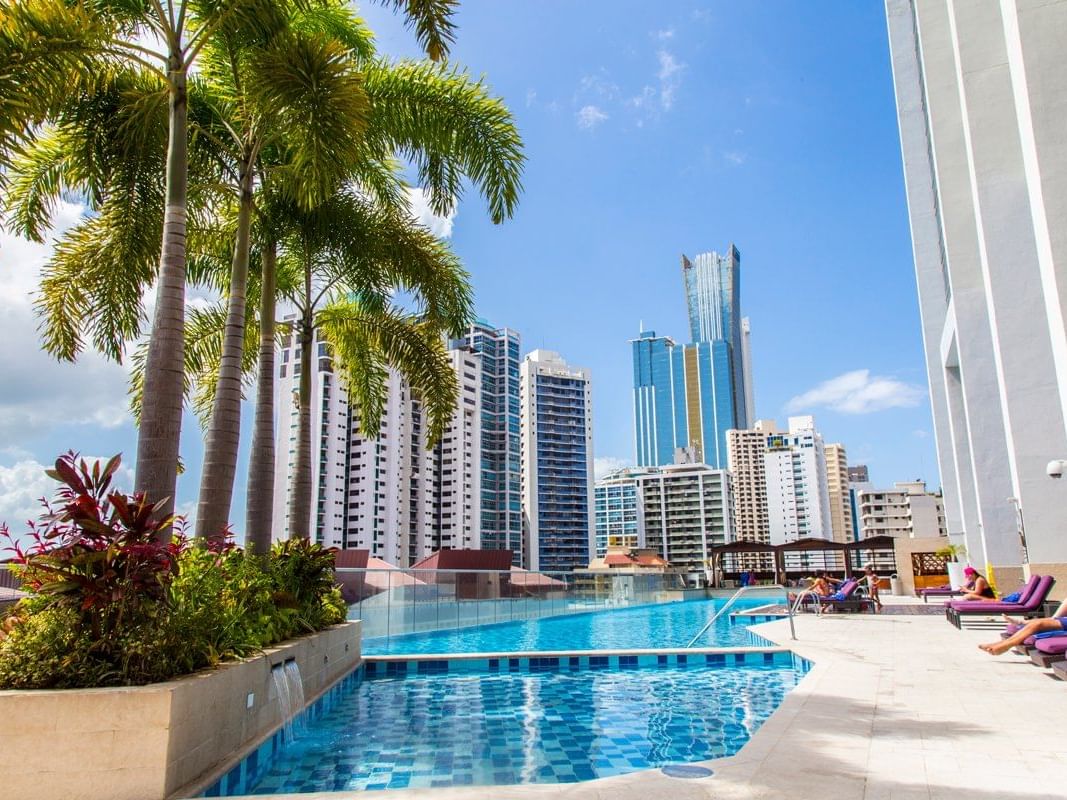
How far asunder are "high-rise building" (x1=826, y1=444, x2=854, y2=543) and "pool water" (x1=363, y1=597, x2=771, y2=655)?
516 feet

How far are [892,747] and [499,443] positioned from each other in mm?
115274

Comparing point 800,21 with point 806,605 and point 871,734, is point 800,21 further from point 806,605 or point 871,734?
point 871,734

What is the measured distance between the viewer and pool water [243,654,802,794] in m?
5.64

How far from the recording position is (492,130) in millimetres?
9742

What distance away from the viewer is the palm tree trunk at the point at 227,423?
7.79 meters

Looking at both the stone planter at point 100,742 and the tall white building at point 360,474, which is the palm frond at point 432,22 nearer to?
the stone planter at point 100,742

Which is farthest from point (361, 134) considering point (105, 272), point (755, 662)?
point (755, 662)

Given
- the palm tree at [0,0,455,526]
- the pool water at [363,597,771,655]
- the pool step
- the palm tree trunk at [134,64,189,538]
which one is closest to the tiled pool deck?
the pool step

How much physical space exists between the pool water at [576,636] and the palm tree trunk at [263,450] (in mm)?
4303

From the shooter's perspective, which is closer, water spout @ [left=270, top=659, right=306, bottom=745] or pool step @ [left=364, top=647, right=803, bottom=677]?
water spout @ [left=270, top=659, right=306, bottom=745]

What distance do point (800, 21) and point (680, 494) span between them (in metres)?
125

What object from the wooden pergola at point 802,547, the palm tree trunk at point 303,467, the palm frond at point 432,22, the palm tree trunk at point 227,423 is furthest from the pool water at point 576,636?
the wooden pergola at point 802,547

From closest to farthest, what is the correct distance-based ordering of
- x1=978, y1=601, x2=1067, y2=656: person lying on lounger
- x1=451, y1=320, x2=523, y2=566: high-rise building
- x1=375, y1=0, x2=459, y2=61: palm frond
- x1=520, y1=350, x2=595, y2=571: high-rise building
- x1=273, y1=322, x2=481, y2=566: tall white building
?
x1=375, y1=0, x2=459, y2=61: palm frond, x1=978, y1=601, x2=1067, y2=656: person lying on lounger, x1=273, y1=322, x2=481, y2=566: tall white building, x1=451, y1=320, x2=523, y2=566: high-rise building, x1=520, y1=350, x2=595, y2=571: high-rise building

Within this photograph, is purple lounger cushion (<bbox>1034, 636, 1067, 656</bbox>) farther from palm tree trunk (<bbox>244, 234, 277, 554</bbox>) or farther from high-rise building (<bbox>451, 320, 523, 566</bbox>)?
high-rise building (<bbox>451, 320, 523, 566</bbox>)
